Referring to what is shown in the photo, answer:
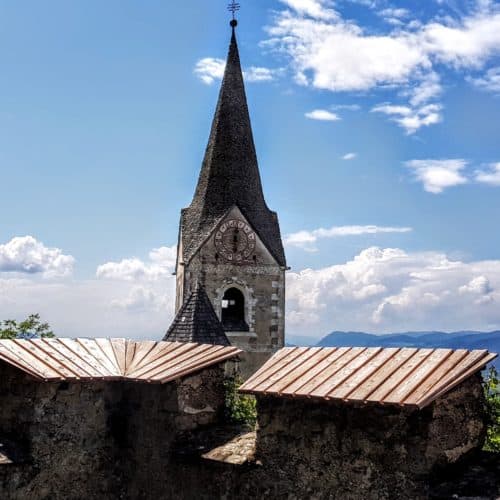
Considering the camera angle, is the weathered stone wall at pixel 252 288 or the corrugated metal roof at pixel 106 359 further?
the weathered stone wall at pixel 252 288

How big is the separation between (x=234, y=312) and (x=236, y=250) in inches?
84.1

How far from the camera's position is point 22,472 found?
5727 millimetres

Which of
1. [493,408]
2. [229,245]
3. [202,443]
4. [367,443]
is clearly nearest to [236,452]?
Result: [202,443]

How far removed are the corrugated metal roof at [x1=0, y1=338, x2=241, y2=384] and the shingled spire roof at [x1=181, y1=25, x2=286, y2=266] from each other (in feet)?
47.2

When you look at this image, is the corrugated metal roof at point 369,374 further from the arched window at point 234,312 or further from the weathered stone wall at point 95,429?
the arched window at point 234,312

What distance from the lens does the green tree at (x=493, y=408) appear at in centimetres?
493

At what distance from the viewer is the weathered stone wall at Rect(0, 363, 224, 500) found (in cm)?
582

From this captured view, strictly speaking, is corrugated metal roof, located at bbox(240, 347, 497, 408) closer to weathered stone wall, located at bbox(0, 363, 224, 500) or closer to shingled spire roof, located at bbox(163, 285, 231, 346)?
weathered stone wall, located at bbox(0, 363, 224, 500)

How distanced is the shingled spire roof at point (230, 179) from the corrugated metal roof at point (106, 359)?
47.2 feet

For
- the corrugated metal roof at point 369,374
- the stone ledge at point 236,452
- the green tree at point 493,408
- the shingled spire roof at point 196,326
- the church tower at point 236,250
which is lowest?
the stone ledge at point 236,452

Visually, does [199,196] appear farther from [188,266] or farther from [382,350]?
[382,350]

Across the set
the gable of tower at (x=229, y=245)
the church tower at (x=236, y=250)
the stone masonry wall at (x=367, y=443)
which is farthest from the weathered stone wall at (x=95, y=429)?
the gable of tower at (x=229, y=245)

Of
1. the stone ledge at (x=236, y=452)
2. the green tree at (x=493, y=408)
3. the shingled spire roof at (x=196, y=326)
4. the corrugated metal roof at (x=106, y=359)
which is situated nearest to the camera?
the green tree at (x=493, y=408)

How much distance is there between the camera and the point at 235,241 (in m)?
21.6
